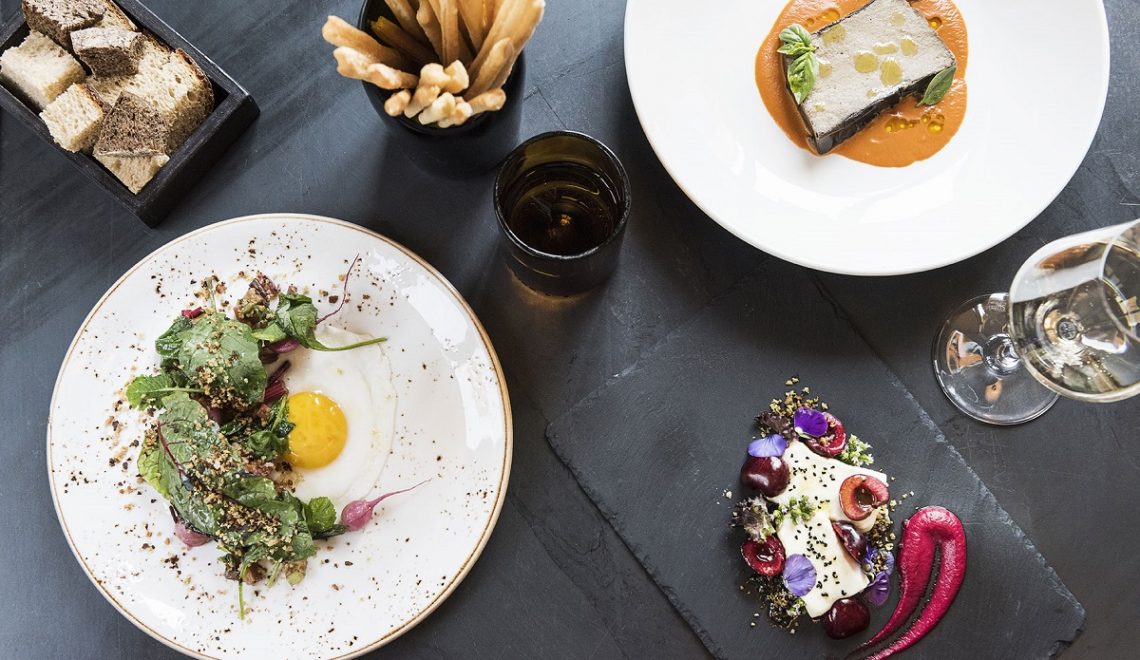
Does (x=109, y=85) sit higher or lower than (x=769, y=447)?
higher

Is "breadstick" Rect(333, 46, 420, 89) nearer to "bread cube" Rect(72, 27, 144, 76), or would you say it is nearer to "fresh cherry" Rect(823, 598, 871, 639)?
"bread cube" Rect(72, 27, 144, 76)

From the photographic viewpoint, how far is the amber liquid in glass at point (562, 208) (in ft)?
5.65

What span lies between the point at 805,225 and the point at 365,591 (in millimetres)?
1268

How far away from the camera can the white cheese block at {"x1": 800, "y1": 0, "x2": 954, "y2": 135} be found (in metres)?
1.81

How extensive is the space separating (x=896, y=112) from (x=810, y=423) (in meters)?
0.76

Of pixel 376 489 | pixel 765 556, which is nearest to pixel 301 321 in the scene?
pixel 376 489

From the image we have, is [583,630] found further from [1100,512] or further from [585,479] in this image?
[1100,512]

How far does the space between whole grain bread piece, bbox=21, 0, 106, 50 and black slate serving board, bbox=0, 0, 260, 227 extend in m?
0.04

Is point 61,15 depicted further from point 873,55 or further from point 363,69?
point 873,55

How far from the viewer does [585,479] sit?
1.88 m

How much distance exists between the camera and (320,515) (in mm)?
1729

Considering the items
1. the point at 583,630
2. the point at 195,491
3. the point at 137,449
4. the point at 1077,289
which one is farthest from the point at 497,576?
the point at 1077,289

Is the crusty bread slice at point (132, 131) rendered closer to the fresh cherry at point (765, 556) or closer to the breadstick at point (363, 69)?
the breadstick at point (363, 69)


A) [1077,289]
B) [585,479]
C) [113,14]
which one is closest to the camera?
[1077,289]
